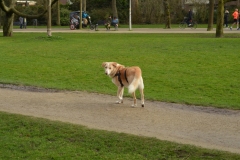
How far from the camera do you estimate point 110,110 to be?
11961 mm

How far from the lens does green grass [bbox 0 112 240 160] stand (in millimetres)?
8445

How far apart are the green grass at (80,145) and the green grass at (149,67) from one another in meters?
4.39

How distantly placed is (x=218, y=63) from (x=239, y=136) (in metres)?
10.0

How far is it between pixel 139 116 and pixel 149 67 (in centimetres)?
791

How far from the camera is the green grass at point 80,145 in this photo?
8.45 m

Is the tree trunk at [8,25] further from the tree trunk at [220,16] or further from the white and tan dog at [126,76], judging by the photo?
the white and tan dog at [126,76]

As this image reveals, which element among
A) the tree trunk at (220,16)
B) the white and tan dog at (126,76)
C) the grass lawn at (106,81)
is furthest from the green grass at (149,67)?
the tree trunk at (220,16)

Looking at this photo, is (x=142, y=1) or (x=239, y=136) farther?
(x=142, y=1)

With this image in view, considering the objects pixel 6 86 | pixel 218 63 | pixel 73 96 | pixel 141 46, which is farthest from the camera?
pixel 141 46

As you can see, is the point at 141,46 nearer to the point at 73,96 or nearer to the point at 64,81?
the point at 64,81

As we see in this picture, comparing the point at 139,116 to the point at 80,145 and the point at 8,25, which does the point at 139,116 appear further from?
the point at 8,25

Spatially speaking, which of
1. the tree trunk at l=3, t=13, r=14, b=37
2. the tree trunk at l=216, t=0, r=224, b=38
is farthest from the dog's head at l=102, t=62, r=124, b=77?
the tree trunk at l=3, t=13, r=14, b=37

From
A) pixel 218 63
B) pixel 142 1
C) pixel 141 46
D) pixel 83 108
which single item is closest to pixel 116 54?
pixel 141 46

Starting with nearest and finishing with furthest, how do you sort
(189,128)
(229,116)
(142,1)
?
(189,128) → (229,116) → (142,1)
